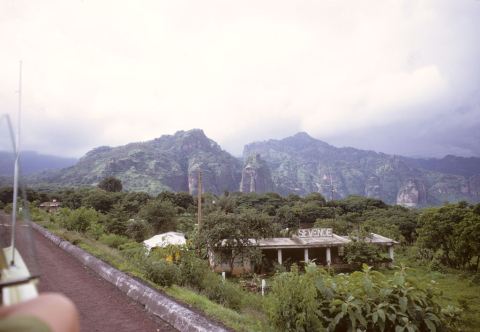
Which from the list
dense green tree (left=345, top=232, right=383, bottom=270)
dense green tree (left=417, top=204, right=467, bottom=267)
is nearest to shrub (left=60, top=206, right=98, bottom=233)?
dense green tree (left=345, top=232, right=383, bottom=270)

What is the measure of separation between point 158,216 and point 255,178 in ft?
492

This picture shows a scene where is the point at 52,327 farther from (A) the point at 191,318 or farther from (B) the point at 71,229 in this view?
A: (B) the point at 71,229

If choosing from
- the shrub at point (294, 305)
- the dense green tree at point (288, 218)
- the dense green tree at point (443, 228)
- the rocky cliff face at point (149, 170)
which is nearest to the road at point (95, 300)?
the shrub at point (294, 305)

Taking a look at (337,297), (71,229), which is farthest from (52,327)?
(71,229)

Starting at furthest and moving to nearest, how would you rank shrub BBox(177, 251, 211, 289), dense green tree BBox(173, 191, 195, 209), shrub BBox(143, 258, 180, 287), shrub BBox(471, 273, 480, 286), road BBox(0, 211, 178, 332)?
dense green tree BBox(173, 191, 195, 209) → shrub BBox(471, 273, 480, 286) → shrub BBox(177, 251, 211, 289) → shrub BBox(143, 258, 180, 287) → road BBox(0, 211, 178, 332)

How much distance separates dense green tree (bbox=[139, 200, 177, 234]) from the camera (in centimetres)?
3092

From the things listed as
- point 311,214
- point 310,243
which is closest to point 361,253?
point 310,243

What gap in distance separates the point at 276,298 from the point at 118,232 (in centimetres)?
2465

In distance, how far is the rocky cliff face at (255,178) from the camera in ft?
589

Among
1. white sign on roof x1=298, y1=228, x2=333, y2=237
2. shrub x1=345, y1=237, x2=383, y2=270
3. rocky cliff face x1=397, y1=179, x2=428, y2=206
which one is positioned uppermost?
white sign on roof x1=298, y1=228, x2=333, y2=237

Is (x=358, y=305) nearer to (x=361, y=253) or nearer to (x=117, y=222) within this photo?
(x=361, y=253)

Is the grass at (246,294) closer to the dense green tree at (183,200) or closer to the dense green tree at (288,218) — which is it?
the dense green tree at (288,218)

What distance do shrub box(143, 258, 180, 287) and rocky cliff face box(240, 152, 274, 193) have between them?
559 feet

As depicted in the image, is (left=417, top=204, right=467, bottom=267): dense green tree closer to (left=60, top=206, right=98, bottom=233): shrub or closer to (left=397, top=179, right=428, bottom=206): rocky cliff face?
(left=60, top=206, right=98, bottom=233): shrub
